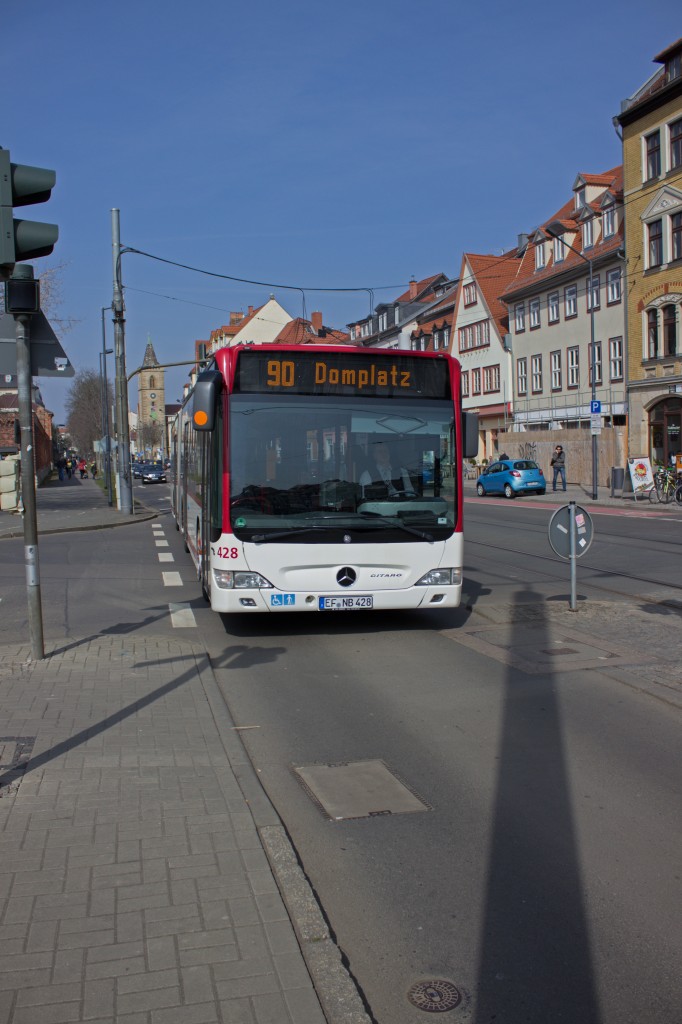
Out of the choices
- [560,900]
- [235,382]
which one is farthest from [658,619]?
[560,900]

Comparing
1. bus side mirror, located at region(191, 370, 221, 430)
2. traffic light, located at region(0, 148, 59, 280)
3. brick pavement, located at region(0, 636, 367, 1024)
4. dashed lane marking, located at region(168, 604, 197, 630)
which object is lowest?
brick pavement, located at region(0, 636, 367, 1024)

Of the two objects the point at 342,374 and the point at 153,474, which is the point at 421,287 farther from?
the point at 342,374

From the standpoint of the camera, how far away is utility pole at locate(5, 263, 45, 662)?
23.5ft

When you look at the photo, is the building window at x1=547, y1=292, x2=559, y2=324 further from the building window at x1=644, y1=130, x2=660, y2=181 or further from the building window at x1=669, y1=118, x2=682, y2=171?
the building window at x1=669, y1=118, x2=682, y2=171

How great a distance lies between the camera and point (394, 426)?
9227 millimetres

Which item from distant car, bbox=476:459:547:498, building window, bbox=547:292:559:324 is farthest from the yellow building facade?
building window, bbox=547:292:559:324

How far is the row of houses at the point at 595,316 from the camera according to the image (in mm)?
37250

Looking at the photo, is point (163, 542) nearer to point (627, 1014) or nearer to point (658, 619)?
point (658, 619)

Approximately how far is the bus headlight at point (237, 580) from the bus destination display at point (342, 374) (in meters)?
1.74

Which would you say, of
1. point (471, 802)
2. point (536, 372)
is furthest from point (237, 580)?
point (536, 372)

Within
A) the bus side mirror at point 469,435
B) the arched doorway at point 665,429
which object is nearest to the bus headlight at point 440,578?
the bus side mirror at point 469,435

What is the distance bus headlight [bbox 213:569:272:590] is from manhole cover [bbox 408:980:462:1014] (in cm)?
576

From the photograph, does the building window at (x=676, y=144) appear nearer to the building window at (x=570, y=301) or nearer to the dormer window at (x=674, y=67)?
the dormer window at (x=674, y=67)

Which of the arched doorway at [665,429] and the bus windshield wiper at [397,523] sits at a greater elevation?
the arched doorway at [665,429]
